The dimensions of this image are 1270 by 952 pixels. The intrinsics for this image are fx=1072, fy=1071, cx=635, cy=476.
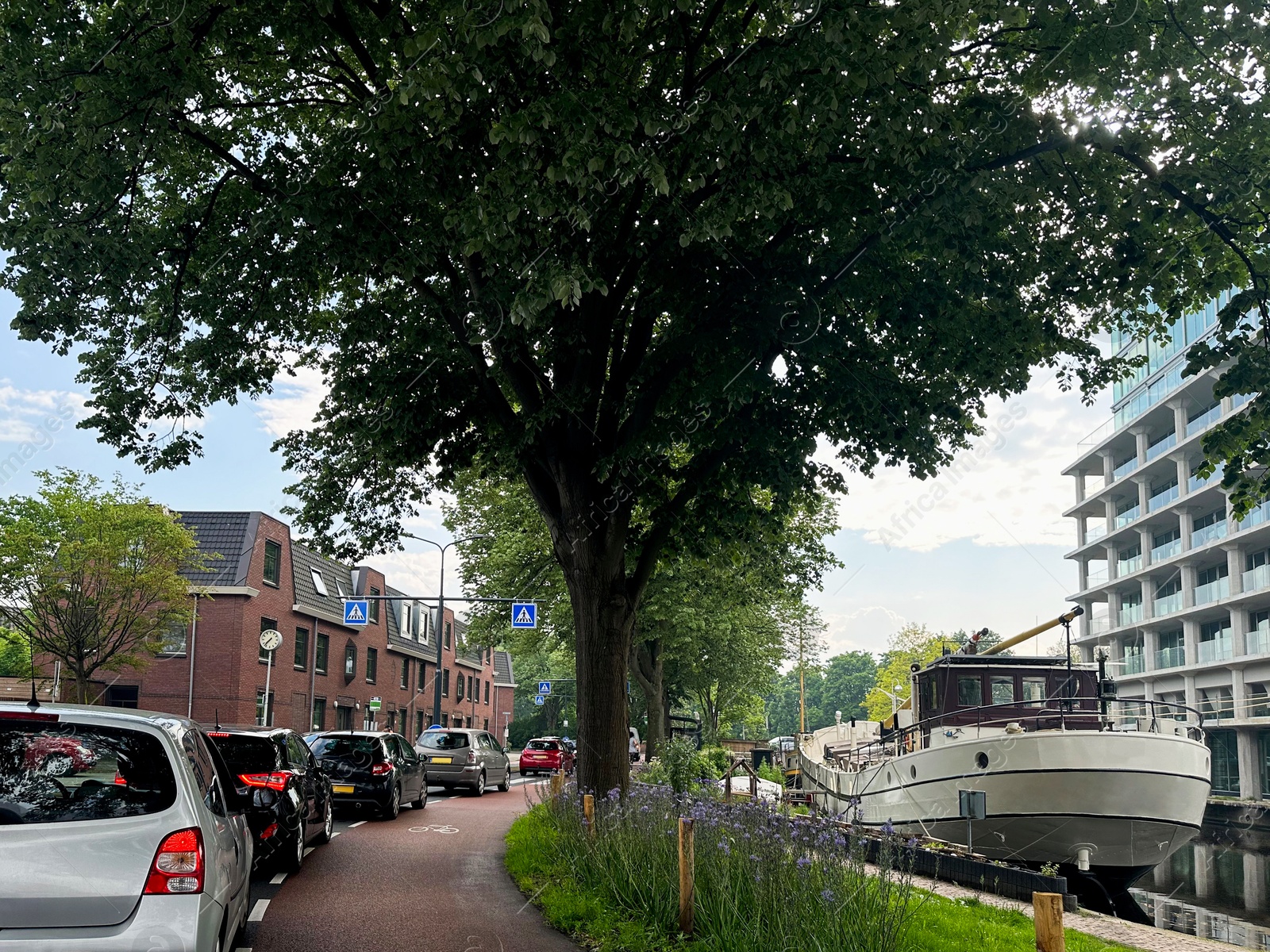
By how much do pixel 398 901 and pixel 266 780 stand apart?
2786mm

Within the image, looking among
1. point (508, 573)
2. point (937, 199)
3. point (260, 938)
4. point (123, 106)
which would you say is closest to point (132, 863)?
point (260, 938)

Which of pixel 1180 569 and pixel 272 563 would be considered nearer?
pixel 272 563

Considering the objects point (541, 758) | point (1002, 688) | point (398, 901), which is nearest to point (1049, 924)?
point (398, 901)

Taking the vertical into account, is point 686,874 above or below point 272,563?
below

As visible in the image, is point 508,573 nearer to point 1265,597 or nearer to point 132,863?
point 132,863

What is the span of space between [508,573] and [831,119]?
78.6 ft

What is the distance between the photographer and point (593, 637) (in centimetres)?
1343

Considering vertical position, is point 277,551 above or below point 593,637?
above

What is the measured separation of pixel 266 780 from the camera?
1243cm

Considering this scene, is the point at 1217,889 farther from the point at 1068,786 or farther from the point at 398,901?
Answer: the point at 398,901

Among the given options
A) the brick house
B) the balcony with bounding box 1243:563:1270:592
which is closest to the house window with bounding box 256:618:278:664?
the brick house

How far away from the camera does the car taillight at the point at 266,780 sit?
12.4 m

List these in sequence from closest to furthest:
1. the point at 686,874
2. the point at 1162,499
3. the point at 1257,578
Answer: the point at 686,874, the point at 1257,578, the point at 1162,499

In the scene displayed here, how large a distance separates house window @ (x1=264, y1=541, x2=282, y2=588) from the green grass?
1196 inches
